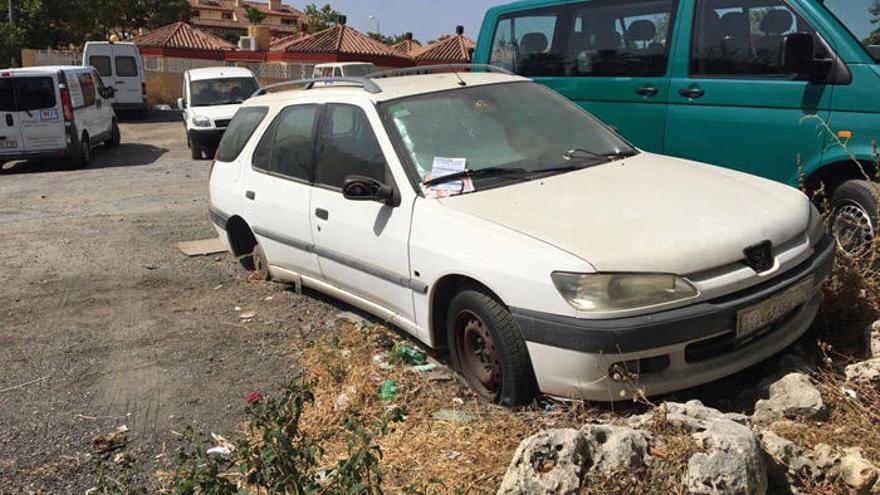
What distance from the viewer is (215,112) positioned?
644 inches

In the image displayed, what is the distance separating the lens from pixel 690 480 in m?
2.54

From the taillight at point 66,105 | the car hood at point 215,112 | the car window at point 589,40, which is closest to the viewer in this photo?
the car window at point 589,40

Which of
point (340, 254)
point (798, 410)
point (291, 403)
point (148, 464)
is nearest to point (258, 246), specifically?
point (340, 254)

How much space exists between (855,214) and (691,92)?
150 centimetres

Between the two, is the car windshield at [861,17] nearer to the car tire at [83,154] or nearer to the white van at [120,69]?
the car tire at [83,154]

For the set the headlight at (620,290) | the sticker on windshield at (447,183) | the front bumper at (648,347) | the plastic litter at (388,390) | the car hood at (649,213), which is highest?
the sticker on windshield at (447,183)

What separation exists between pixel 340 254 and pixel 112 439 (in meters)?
1.61

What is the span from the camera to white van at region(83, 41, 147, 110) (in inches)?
981

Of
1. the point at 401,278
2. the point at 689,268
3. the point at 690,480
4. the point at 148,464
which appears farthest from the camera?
the point at 401,278

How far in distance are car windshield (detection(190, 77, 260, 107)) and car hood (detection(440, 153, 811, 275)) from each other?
14.5m

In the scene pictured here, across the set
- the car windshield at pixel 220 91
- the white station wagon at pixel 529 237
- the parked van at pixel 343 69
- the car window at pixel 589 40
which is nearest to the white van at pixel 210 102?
the car windshield at pixel 220 91

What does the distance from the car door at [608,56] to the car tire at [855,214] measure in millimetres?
1493

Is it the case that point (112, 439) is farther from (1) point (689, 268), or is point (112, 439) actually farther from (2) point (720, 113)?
(2) point (720, 113)

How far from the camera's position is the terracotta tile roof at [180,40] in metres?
33.7
